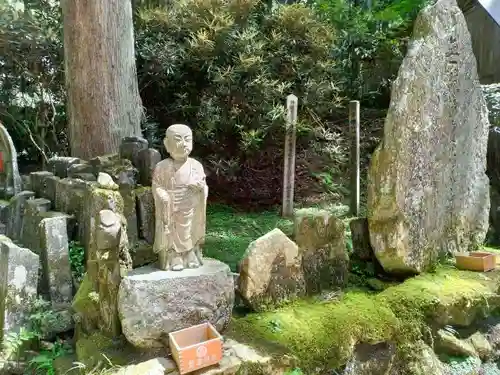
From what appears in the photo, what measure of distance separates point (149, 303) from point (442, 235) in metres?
2.71

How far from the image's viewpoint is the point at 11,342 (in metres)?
2.95

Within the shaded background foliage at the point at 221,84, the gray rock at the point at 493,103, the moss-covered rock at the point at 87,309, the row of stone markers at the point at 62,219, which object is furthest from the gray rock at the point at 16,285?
the gray rock at the point at 493,103

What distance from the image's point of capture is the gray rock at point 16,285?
9.96ft

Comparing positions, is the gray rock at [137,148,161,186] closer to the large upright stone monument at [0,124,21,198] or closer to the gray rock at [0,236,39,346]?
the gray rock at [0,236,39,346]

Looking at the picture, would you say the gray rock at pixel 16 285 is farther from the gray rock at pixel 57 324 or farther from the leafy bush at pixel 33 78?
the leafy bush at pixel 33 78

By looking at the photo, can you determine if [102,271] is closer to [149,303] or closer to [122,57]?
[149,303]

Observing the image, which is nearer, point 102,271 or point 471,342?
point 102,271

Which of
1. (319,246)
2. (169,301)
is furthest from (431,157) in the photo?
(169,301)

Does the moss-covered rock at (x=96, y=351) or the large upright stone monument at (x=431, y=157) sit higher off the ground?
the large upright stone monument at (x=431, y=157)

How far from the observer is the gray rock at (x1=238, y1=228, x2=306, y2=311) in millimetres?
3055

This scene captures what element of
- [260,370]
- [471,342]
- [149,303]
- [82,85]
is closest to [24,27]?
[82,85]

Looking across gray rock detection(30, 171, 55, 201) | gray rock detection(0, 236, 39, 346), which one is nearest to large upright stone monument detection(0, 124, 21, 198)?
gray rock detection(30, 171, 55, 201)

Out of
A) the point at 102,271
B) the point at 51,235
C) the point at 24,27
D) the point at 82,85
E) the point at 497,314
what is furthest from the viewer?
the point at 24,27

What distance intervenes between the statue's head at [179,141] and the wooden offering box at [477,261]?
2.69 m
